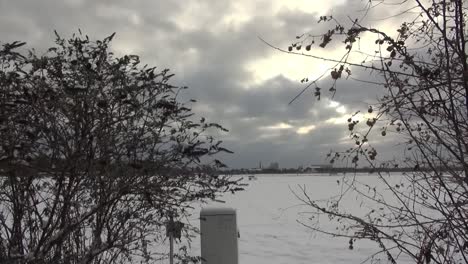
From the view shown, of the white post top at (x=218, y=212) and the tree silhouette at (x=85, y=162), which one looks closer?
the tree silhouette at (x=85, y=162)

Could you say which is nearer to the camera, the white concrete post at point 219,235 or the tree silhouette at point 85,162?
the tree silhouette at point 85,162

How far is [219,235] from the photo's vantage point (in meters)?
4.86

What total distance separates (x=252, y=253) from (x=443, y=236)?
6.69 meters

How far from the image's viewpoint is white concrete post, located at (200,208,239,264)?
191 inches

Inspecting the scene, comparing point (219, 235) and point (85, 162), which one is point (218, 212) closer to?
point (219, 235)

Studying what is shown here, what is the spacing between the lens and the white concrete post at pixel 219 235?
15.9 feet

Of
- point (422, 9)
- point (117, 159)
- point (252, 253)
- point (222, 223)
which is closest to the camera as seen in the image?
point (422, 9)

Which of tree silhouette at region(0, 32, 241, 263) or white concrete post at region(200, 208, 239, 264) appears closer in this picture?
tree silhouette at region(0, 32, 241, 263)

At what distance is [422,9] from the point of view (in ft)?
8.91

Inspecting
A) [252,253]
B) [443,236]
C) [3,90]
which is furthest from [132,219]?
[252,253]

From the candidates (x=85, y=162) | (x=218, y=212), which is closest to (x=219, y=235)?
(x=218, y=212)

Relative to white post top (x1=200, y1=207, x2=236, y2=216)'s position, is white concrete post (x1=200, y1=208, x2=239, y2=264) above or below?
below

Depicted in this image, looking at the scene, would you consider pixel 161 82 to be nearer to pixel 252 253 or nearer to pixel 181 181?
pixel 181 181

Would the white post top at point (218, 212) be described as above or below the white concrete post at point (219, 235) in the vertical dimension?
above
